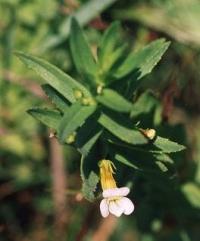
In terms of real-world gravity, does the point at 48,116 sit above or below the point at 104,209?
above

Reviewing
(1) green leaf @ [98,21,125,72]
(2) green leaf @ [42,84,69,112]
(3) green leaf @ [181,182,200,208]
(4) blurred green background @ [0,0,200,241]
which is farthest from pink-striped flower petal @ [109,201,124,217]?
(4) blurred green background @ [0,0,200,241]

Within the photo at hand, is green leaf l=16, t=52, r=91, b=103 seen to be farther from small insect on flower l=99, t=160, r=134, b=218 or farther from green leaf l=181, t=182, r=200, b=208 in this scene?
green leaf l=181, t=182, r=200, b=208

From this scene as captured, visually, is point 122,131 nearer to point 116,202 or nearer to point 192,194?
point 116,202

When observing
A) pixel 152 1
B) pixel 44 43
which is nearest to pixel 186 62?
pixel 152 1

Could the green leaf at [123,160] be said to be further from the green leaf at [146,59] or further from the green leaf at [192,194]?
the green leaf at [192,194]

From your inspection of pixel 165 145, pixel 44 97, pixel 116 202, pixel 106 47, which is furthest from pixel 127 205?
pixel 44 97

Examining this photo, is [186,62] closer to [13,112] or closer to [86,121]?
[13,112]

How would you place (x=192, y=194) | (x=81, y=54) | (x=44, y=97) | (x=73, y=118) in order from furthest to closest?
(x=44, y=97)
(x=192, y=194)
(x=81, y=54)
(x=73, y=118)
